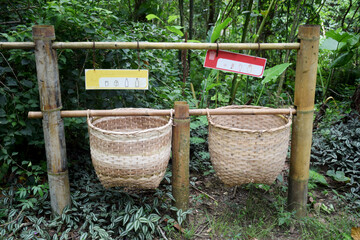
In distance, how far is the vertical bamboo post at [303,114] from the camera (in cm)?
199

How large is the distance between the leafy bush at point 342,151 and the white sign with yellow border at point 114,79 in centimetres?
185

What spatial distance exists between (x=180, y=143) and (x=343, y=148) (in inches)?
66.7

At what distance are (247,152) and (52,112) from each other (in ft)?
3.88

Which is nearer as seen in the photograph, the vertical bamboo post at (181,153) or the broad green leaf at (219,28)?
the vertical bamboo post at (181,153)

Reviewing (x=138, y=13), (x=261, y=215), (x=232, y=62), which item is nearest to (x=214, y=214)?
(x=261, y=215)

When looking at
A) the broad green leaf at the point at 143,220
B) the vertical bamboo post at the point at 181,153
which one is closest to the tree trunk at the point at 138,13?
the vertical bamboo post at the point at 181,153

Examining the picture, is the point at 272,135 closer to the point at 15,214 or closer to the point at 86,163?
the point at 86,163

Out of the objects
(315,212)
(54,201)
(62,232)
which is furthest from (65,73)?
(315,212)

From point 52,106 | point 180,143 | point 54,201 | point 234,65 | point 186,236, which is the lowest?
point 186,236

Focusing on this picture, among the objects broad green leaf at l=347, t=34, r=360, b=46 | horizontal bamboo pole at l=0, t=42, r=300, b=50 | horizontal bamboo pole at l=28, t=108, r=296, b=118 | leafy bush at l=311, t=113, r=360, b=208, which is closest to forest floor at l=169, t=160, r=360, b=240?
leafy bush at l=311, t=113, r=360, b=208

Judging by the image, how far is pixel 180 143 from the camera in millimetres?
2061

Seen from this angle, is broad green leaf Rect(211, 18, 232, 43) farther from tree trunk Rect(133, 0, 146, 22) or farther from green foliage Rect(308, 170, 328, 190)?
tree trunk Rect(133, 0, 146, 22)

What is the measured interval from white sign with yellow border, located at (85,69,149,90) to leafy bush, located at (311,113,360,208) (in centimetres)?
185

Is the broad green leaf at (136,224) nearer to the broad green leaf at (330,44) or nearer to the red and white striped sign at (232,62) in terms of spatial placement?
the red and white striped sign at (232,62)
